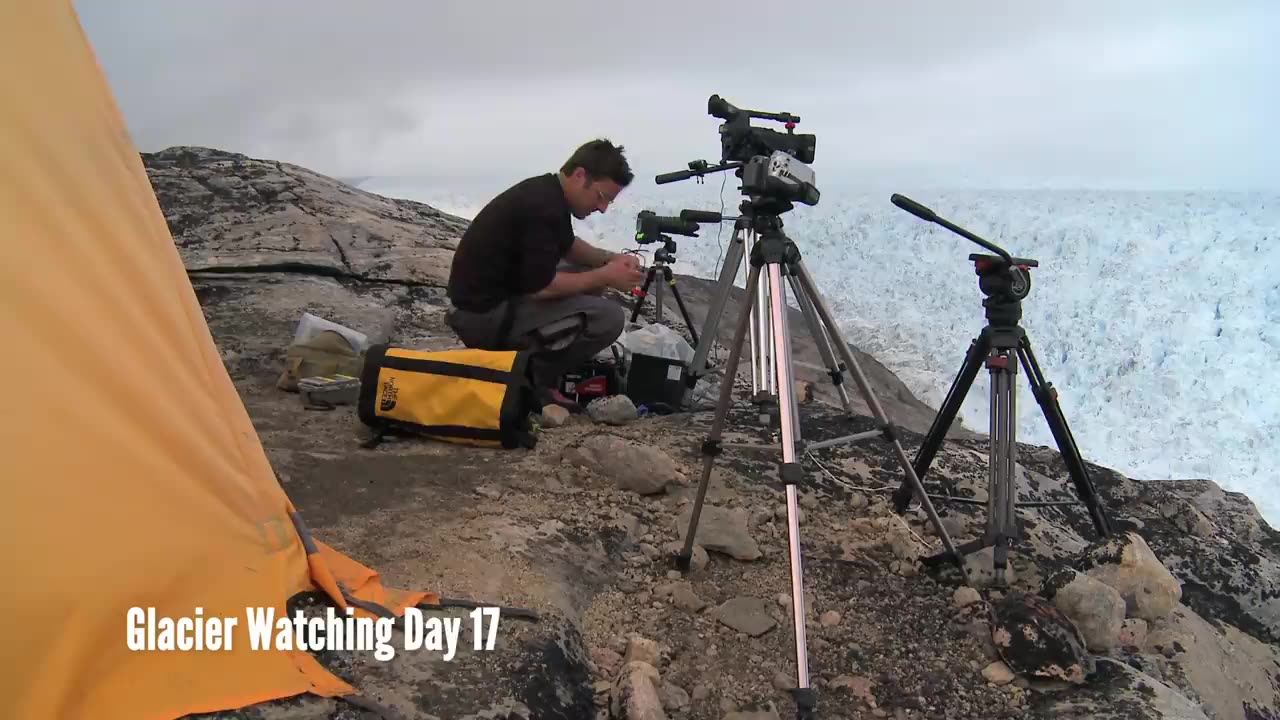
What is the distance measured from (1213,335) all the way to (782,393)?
8.20 m

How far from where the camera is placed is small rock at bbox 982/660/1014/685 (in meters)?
2.27

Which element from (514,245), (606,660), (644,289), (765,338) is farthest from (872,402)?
(644,289)

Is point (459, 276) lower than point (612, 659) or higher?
higher

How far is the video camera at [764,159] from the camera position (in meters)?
2.45

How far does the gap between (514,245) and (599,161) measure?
58 cm

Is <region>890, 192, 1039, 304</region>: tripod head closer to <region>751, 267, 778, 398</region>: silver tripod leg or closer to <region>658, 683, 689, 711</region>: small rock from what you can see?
<region>751, 267, 778, 398</region>: silver tripod leg

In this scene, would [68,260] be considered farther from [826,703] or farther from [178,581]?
[826,703]

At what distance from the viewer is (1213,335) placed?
826 cm

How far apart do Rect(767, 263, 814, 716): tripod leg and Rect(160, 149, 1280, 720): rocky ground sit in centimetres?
28

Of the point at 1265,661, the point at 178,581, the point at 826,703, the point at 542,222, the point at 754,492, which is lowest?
the point at 1265,661

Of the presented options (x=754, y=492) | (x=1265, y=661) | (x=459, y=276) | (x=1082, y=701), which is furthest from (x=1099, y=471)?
(x=459, y=276)

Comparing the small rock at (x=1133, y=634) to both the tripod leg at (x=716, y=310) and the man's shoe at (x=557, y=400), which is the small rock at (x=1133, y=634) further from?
the man's shoe at (x=557, y=400)

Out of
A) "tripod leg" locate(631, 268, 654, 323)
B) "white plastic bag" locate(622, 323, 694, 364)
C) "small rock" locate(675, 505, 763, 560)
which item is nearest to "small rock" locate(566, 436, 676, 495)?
"small rock" locate(675, 505, 763, 560)

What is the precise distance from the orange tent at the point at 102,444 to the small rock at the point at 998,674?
1696mm
